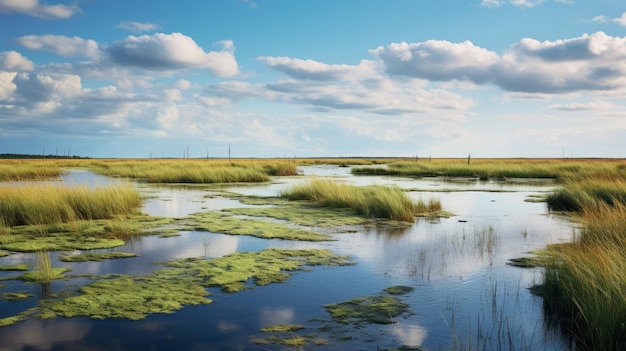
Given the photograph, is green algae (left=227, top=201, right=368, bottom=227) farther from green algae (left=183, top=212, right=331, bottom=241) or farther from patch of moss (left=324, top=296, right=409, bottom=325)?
patch of moss (left=324, top=296, right=409, bottom=325)

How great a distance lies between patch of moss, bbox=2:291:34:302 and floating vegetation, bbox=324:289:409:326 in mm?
4006

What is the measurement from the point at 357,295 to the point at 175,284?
268cm

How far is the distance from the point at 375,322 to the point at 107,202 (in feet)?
35.2

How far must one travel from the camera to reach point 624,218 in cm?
899

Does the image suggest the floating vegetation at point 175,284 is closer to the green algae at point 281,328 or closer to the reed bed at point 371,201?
the green algae at point 281,328

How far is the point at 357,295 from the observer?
21.9ft

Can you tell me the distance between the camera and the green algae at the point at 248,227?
443 inches

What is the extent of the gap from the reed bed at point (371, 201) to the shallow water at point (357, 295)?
2695mm

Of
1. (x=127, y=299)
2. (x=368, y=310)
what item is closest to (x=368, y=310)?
(x=368, y=310)

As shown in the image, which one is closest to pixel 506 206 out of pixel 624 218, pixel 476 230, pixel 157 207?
pixel 476 230

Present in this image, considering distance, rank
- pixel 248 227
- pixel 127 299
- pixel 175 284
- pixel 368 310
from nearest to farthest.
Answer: pixel 368 310, pixel 127 299, pixel 175 284, pixel 248 227

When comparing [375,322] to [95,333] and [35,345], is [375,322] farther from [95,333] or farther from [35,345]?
[35,345]

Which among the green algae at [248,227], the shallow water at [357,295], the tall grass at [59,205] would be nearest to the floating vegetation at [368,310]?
the shallow water at [357,295]

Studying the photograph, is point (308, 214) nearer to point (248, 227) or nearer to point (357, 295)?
point (248, 227)
